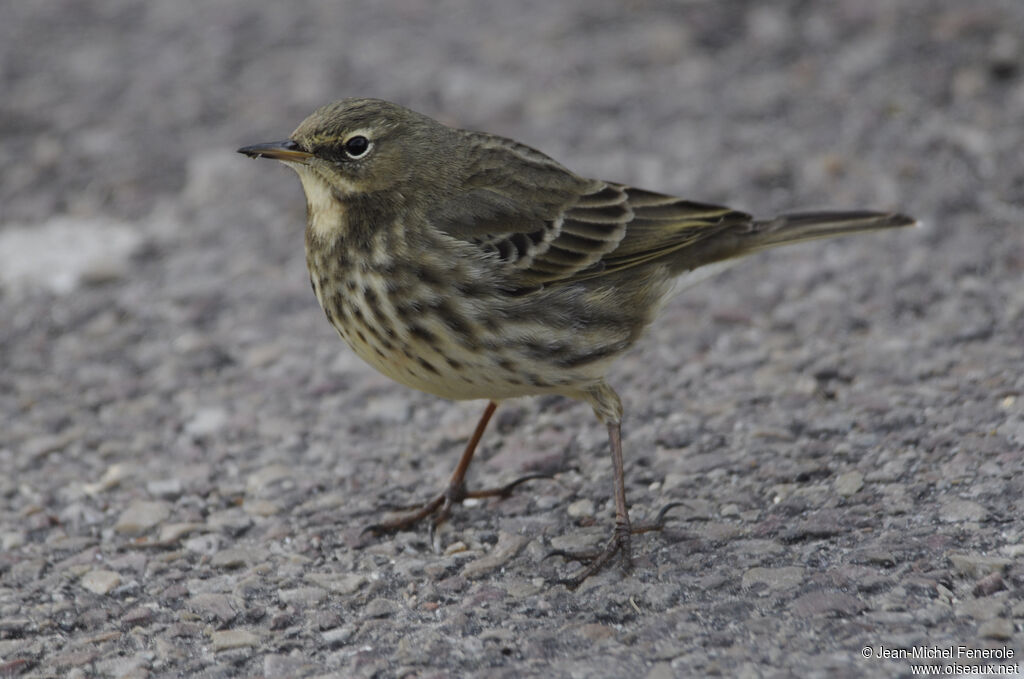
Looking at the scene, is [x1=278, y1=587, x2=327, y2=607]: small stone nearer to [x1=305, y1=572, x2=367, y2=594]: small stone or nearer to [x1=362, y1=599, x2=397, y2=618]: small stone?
[x1=305, y1=572, x2=367, y2=594]: small stone

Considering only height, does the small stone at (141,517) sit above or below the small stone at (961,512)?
above

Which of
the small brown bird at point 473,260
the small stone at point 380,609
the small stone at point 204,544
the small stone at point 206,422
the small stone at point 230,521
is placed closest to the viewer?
the small stone at point 380,609

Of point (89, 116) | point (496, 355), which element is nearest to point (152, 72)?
point (89, 116)

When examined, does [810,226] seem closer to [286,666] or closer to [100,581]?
[286,666]

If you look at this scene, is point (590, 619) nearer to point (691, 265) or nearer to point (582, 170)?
point (691, 265)

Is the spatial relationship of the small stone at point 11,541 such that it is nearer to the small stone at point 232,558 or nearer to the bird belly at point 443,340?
the small stone at point 232,558

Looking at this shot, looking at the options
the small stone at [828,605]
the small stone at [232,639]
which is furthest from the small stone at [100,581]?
the small stone at [828,605]
